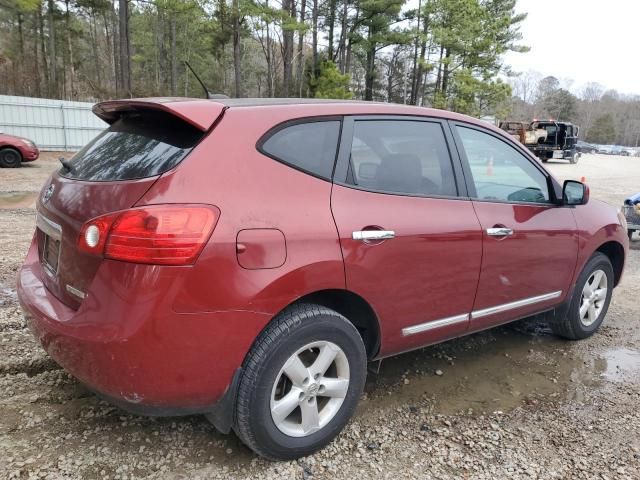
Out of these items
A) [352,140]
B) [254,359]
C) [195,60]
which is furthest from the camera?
[195,60]

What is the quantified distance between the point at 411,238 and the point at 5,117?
19.5 metres

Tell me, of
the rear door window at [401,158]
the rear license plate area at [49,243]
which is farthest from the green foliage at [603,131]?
the rear license plate area at [49,243]

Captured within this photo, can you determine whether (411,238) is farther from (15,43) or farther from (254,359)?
(15,43)

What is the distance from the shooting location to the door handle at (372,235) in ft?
7.93

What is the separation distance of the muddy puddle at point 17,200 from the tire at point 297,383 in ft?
27.5

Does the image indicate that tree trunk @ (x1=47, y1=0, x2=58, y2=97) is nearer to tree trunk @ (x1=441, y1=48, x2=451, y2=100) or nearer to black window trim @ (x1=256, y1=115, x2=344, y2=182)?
tree trunk @ (x1=441, y1=48, x2=451, y2=100)

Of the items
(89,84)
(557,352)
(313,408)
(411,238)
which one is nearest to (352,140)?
(411,238)

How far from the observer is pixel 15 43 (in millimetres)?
33812

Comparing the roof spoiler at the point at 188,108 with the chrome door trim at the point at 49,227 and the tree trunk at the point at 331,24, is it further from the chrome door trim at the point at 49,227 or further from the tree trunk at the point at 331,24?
the tree trunk at the point at 331,24

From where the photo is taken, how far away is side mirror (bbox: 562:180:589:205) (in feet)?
12.0

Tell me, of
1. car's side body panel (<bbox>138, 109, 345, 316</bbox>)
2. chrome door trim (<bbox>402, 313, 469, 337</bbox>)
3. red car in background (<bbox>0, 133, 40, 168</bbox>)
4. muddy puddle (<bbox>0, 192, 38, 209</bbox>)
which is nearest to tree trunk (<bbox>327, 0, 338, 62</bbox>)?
red car in background (<bbox>0, 133, 40, 168</bbox>)

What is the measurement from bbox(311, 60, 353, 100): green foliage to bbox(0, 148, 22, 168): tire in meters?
17.6

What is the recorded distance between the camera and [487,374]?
3547mm

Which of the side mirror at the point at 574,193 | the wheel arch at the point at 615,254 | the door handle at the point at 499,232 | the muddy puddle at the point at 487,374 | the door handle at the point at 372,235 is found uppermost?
the side mirror at the point at 574,193
